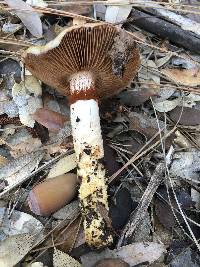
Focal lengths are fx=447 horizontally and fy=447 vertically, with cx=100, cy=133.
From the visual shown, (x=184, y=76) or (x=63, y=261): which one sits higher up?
(x=184, y=76)

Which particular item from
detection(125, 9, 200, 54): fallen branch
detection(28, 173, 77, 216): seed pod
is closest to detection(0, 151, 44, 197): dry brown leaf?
detection(28, 173, 77, 216): seed pod

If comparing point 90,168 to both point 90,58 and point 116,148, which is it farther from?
point 90,58

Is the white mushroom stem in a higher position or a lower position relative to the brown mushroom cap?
lower

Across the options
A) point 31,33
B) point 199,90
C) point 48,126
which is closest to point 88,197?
point 48,126

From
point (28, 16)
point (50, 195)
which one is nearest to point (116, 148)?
point (50, 195)

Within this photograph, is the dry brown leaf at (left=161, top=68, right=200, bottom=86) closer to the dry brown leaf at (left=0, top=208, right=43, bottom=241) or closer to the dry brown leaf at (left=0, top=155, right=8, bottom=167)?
the dry brown leaf at (left=0, top=155, right=8, bottom=167)

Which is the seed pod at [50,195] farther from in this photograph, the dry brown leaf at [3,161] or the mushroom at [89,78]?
the dry brown leaf at [3,161]
